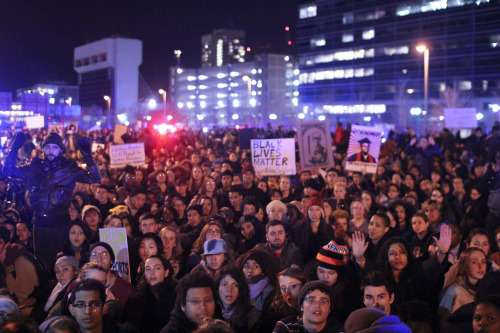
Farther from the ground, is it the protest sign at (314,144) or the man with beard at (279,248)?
the protest sign at (314,144)

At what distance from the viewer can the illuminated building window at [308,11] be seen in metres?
98.8

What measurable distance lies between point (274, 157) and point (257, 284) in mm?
7005

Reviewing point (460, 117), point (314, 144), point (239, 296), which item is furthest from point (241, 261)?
point (460, 117)

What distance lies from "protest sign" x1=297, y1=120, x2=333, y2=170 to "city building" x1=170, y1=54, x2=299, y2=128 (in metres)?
96.3

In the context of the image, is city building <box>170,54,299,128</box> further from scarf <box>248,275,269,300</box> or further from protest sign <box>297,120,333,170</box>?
scarf <box>248,275,269,300</box>

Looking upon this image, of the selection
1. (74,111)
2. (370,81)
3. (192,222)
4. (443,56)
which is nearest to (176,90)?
(370,81)

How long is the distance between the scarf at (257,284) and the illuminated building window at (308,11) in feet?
320

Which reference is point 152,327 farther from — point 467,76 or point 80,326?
point 467,76

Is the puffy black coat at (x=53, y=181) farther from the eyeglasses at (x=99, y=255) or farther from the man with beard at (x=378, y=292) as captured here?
the man with beard at (x=378, y=292)

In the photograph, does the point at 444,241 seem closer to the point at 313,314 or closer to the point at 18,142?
the point at 313,314

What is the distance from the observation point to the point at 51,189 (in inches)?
304

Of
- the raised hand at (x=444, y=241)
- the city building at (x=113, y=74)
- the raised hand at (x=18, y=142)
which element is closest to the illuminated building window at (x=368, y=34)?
the city building at (x=113, y=74)

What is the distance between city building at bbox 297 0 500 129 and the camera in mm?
73188

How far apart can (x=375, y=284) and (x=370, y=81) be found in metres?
88.7
